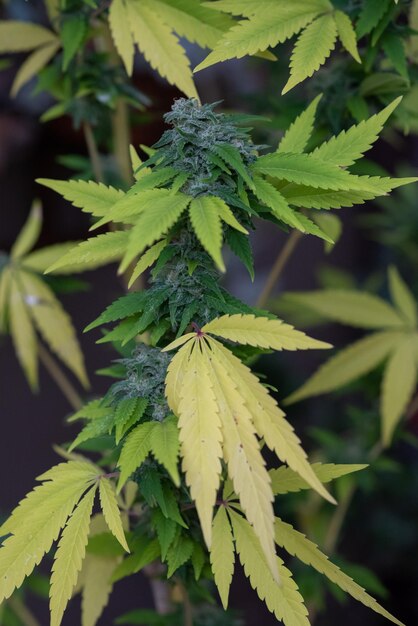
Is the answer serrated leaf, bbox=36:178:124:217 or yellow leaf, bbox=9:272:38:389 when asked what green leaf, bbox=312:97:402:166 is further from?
yellow leaf, bbox=9:272:38:389

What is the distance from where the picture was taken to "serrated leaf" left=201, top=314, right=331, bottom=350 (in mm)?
378

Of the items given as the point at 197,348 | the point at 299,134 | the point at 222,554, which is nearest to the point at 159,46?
the point at 299,134

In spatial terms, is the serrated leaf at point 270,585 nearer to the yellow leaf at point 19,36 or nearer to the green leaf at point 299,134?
the green leaf at point 299,134

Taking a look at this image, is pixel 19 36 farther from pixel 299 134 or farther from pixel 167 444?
pixel 167 444

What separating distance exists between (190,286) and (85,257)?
0.21 ft

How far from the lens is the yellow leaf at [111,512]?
1.32 ft

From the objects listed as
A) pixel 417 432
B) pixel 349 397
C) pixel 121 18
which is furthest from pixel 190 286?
pixel 349 397

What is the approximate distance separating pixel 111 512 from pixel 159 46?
0.34m

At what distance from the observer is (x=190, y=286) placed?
1.42 ft

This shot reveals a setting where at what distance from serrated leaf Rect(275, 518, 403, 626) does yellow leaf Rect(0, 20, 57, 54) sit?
0.48 m

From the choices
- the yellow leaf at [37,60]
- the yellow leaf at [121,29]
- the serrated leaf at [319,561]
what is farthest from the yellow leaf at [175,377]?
the yellow leaf at [37,60]

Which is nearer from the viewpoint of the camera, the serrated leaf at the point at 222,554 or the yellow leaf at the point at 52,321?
the serrated leaf at the point at 222,554

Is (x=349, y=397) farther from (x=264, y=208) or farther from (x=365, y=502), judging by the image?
(x=264, y=208)

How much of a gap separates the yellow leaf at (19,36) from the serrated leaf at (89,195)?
25cm
